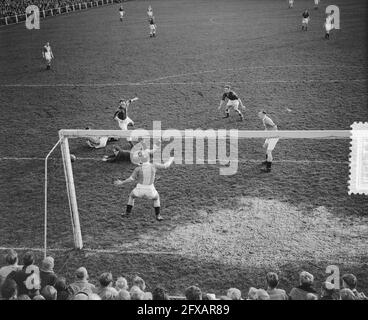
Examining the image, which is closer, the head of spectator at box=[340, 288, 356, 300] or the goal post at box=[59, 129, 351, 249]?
the head of spectator at box=[340, 288, 356, 300]

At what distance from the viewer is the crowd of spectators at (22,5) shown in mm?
46575

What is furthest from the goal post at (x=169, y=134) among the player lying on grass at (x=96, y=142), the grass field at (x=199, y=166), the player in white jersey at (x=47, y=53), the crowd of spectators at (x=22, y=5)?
the crowd of spectators at (x=22, y=5)

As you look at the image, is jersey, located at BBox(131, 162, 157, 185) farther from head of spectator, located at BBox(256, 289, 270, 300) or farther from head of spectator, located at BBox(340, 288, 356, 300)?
head of spectator, located at BBox(340, 288, 356, 300)

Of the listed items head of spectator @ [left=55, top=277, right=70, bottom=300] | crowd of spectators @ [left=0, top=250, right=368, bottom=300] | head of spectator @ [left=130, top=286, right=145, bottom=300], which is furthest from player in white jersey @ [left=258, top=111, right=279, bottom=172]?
head of spectator @ [left=55, top=277, right=70, bottom=300]

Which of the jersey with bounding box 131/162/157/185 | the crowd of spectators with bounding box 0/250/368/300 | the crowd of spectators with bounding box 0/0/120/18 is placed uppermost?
the crowd of spectators with bounding box 0/0/120/18

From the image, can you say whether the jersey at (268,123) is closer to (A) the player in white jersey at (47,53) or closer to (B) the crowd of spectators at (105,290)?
(B) the crowd of spectators at (105,290)

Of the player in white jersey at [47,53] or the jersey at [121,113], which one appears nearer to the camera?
the jersey at [121,113]

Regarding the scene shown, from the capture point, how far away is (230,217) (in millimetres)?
10023

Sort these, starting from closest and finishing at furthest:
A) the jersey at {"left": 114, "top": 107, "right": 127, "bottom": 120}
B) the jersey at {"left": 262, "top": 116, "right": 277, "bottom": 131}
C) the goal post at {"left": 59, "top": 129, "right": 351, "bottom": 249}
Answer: the goal post at {"left": 59, "top": 129, "right": 351, "bottom": 249} < the jersey at {"left": 262, "top": 116, "right": 277, "bottom": 131} < the jersey at {"left": 114, "top": 107, "right": 127, "bottom": 120}

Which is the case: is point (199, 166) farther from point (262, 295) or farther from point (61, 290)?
point (61, 290)

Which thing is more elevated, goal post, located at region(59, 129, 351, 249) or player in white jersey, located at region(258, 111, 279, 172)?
goal post, located at region(59, 129, 351, 249)

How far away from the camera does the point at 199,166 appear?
12727mm

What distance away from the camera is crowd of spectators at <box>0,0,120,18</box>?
1834 inches

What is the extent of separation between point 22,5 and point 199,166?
46662 millimetres
